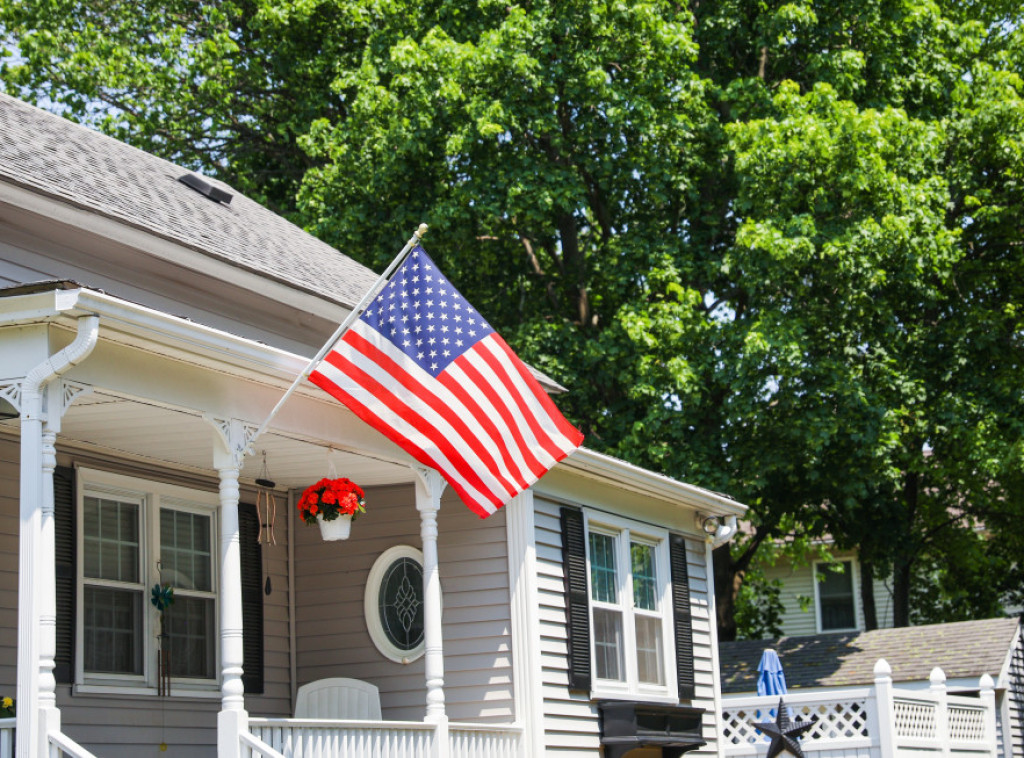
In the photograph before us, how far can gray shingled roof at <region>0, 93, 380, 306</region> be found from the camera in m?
10.6

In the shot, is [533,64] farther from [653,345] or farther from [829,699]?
[829,699]

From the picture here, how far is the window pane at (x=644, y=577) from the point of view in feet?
42.8

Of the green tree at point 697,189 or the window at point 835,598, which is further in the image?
the window at point 835,598

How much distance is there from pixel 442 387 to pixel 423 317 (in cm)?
49

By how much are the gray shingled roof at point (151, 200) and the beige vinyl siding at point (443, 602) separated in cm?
235

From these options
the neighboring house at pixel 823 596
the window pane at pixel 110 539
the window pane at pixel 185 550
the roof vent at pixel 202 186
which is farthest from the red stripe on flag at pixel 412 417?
the neighboring house at pixel 823 596

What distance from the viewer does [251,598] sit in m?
11.1

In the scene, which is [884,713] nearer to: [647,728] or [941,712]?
[941,712]

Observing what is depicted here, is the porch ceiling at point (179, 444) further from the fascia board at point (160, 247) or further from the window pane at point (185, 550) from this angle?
the fascia board at point (160, 247)

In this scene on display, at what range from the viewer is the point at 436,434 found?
357 inches

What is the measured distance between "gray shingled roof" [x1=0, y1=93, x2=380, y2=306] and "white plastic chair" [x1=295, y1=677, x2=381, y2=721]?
3.52 m

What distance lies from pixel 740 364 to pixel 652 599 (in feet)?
19.2

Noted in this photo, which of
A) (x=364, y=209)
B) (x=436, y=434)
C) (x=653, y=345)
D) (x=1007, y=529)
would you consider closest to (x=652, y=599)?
(x=436, y=434)

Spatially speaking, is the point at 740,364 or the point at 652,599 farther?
the point at 740,364
